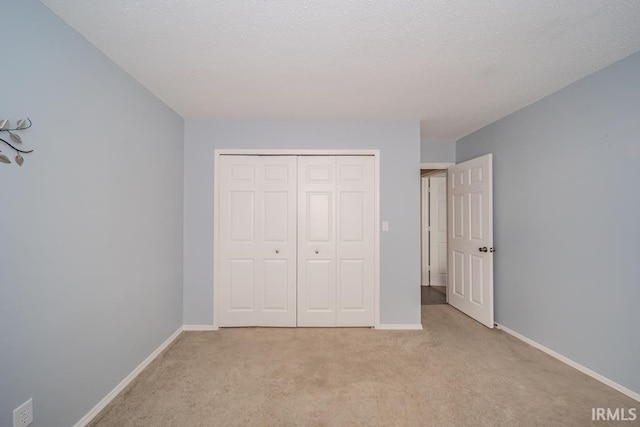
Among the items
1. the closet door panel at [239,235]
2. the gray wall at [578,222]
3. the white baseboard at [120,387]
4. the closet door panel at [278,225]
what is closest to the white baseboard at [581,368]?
the gray wall at [578,222]

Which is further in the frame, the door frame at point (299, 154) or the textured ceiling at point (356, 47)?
the door frame at point (299, 154)

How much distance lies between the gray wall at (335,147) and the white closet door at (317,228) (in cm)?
29

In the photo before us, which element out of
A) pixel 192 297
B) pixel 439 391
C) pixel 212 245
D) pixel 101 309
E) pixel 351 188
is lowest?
pixel 439 391

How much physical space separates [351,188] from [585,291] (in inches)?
89.3

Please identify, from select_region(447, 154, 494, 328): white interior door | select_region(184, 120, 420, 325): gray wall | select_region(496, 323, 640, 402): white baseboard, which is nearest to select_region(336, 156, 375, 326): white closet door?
select_region(184, 120, 420, 325): gray wall

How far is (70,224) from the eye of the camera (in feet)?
5.15

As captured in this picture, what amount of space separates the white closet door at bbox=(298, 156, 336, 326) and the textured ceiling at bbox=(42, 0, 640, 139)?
0.77m

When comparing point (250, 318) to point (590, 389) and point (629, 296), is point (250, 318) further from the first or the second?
point (629, 296)

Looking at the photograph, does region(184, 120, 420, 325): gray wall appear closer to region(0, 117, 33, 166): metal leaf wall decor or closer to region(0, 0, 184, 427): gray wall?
region(0, 0, 184, 427): gray wall

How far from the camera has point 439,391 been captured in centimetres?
196

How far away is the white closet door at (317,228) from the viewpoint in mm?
3123

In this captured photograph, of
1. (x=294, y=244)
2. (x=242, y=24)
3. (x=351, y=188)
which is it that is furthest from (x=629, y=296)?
(x=242, y=24)

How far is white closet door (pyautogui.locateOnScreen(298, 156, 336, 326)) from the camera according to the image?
312cm

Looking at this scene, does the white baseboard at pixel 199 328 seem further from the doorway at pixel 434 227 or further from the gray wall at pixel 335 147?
the doorway at pixel 434 227
